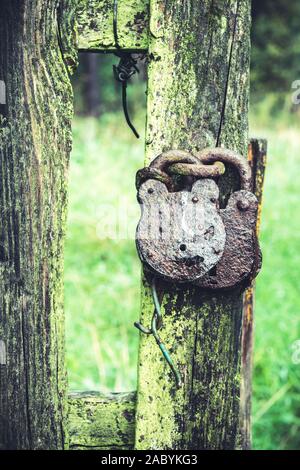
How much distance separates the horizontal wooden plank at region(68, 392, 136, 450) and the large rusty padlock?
411mm

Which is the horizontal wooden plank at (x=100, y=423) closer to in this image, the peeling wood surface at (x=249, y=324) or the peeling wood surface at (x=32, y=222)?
the peeling wood surface at (x=32, y=222)

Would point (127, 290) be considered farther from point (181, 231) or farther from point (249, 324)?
A: point (181, 231)

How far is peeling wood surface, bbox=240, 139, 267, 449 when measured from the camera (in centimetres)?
146

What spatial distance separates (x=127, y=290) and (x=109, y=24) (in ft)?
10.6

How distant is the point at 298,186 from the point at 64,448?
19.6 feet

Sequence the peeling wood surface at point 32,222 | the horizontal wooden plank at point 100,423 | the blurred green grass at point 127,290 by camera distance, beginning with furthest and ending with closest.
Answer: the blurred green grass at point 127,290, the horizontal wooden plank at point 100,423, the peeling wood surface at point 32,222

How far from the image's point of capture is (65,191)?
1309mm

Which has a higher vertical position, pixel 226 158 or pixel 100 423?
pixel 226 158

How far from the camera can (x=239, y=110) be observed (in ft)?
4.25

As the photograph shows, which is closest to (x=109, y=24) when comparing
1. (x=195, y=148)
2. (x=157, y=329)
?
(x=195, y=148)

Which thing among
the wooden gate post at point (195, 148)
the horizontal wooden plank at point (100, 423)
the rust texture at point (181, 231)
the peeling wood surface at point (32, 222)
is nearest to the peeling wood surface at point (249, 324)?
the wooden gate post at point (195, 148)

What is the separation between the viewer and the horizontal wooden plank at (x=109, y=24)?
126cm

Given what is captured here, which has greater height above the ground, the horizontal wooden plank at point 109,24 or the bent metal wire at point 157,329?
the horizontal wooden plank at point 109,24

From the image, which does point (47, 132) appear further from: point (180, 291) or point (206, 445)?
point (206, 445)
